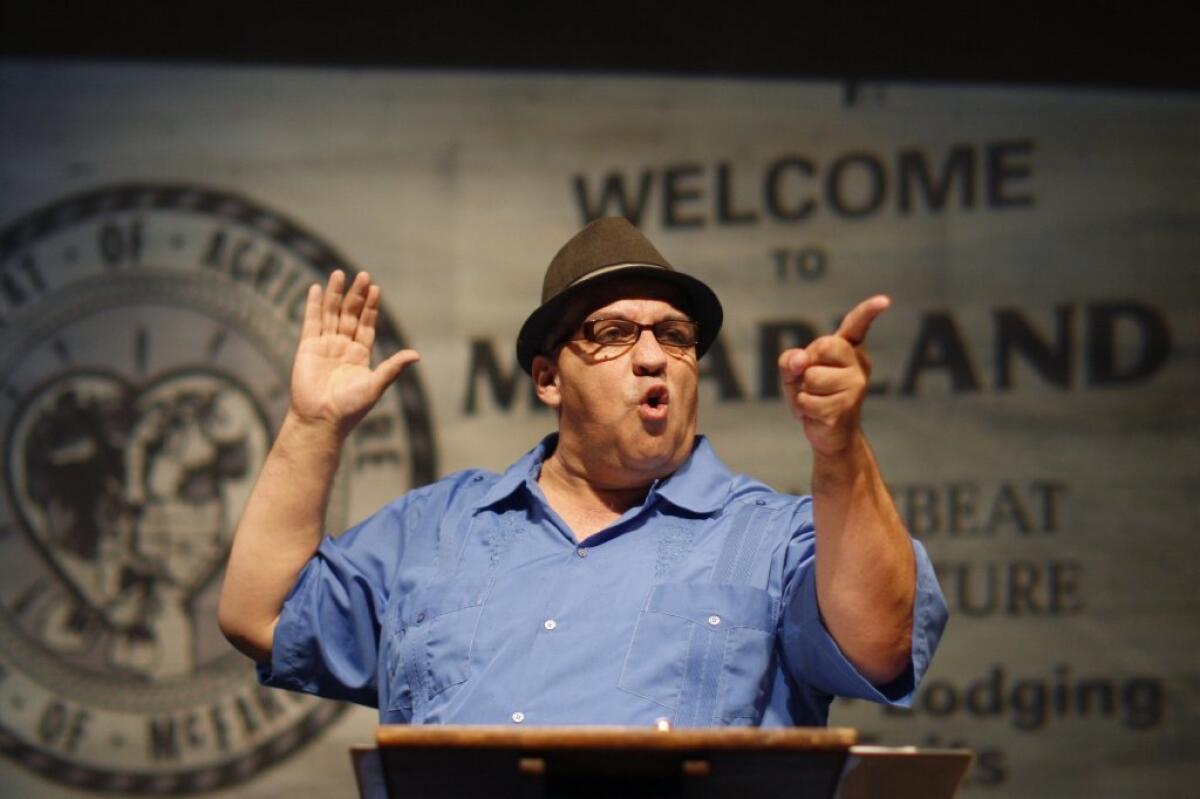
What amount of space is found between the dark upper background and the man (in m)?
1.02

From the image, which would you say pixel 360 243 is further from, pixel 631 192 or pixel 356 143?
pixel 631 192

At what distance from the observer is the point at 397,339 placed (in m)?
3.57

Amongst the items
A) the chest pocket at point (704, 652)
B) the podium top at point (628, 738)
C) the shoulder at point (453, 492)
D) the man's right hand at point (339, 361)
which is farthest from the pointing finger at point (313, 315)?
the podium top at point (628, 738)

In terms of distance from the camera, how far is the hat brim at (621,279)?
8.25ft

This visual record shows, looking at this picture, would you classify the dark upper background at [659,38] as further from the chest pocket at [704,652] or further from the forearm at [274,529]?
the chest pocket at [704,652]

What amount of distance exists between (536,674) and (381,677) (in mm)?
321

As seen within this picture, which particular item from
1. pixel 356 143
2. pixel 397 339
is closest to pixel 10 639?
pixel 397 339

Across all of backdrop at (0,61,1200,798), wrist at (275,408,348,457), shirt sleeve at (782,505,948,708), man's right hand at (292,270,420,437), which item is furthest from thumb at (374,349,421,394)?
backdrop at (0,61,1200,798)

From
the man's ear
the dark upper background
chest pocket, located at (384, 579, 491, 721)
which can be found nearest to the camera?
chest pocket, located at (384, 579, 491, 721)

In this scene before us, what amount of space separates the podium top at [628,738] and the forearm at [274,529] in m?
0.89

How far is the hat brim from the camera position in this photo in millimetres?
2514

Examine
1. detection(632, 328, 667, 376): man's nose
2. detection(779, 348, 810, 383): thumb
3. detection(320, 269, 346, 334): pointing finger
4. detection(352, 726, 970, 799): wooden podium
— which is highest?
detection(320, 269, 346, 334): pointing finger

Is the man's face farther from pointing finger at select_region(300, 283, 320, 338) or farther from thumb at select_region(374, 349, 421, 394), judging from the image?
pointing finger at select_region(300, 283, 320, 338)

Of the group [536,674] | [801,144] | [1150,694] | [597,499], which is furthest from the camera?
[801,144]
